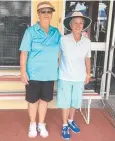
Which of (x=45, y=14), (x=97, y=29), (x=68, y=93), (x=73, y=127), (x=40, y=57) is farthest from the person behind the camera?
(x=97, y=29)

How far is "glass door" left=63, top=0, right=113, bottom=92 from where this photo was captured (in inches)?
152

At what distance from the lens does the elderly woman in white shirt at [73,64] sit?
3.04 meters

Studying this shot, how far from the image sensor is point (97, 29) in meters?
4.00

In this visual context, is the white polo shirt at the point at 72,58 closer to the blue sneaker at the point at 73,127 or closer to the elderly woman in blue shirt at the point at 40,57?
the elderly woman in blue shirt at the point at 40,57

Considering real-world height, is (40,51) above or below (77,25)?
below

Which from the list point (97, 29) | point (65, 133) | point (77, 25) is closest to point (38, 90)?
point (65, 133)

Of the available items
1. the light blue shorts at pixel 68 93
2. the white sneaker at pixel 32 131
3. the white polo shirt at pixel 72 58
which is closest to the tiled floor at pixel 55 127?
the white sneaker at pixel 32 131

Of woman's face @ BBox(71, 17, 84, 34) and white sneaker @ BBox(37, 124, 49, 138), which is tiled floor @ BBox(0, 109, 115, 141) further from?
woman's face @ BBox(71, 17, 84, 34)

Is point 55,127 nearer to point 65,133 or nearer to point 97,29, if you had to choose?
point 65,133

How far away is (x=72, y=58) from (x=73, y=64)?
0.07 m

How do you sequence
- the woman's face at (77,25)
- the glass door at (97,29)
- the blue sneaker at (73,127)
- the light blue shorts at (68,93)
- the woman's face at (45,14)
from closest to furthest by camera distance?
1. the woman's face at (45,14)
2. the woman's face at (77,25)
3. the light blue shorts at (68,93)
4. the blue sneaker at (73,127)
5. the glass door at (97,29)

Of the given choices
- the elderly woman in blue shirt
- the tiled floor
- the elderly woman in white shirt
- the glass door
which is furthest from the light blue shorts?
the glass door

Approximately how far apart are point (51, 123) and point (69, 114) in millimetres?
310

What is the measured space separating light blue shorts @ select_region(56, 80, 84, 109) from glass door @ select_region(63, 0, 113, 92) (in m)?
0.95
